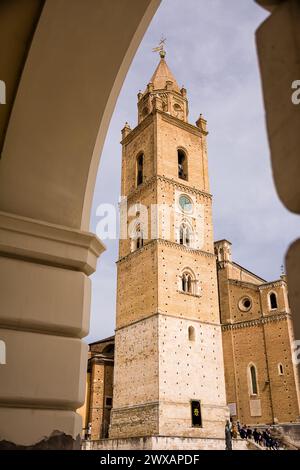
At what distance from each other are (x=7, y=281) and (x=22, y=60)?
134 centimetres

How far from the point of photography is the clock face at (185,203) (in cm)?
2748

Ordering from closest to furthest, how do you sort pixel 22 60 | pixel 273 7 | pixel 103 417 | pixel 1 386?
pixel 273 7, pixel 1 386, pixel 22 60, pixel 103 417

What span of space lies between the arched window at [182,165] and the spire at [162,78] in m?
6.79

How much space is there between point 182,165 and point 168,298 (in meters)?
9.54

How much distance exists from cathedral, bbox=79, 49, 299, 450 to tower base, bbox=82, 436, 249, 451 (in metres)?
0.05

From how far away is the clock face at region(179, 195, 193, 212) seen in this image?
2748cm

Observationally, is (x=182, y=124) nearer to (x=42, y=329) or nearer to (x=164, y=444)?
(x=164, y=444)

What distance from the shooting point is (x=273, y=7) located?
53.4 inches

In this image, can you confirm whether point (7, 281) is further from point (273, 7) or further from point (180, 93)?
point (180, 93)

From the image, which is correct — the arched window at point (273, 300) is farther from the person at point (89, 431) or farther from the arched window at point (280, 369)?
the person at point (89, 431)

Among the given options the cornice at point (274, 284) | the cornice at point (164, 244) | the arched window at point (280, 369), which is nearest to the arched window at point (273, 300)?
the cornice at point (274, 284)
